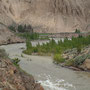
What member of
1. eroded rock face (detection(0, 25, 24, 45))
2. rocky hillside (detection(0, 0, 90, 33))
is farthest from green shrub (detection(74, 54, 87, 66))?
rocky hillside (detection(0, 0, 90, 33))

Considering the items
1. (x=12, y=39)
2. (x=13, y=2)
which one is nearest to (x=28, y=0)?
(x=13, y=2)

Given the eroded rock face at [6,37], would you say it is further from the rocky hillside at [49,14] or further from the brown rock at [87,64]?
the rocky hillside at [49,14]

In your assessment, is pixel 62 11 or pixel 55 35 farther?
pixel 62 11

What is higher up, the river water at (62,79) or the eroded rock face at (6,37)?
the eroded rock face at (6,37)

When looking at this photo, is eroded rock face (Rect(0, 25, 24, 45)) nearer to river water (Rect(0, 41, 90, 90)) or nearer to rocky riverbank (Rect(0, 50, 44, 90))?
river water (Rect(0, 41, 90, 90))

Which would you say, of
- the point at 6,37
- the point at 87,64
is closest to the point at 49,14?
the point at 6,37

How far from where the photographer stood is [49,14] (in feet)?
242

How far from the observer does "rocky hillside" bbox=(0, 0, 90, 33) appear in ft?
229

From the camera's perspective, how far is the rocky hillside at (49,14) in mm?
69938

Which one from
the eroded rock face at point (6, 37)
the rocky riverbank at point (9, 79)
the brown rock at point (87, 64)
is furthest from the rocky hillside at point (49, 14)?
the rocky riverbank at point (9, 79)

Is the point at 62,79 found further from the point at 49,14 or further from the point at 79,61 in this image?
the point at 49,14

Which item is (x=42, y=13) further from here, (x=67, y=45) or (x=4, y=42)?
(x=67, y=45)

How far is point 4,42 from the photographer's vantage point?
113ft

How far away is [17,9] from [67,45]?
49664 mm
